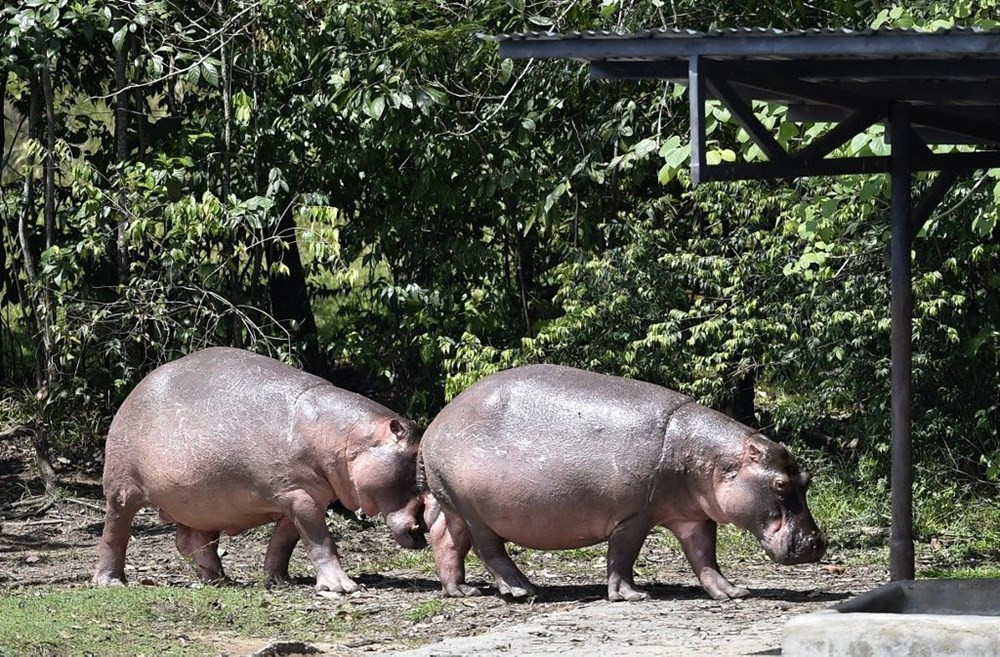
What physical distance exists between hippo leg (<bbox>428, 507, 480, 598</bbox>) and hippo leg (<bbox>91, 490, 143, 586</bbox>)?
188cm

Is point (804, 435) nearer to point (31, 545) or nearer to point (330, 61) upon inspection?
point (330, 61)

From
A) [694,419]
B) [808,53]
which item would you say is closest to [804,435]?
[694,419]

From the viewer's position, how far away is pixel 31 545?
1127 centimetres

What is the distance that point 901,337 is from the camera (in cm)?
713

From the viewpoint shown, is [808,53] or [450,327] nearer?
[808,53]

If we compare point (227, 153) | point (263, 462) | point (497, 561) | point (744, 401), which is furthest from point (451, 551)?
point (227, 153)

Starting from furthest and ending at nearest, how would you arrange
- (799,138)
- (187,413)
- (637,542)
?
(799,138) < (187,413) < (637,542)

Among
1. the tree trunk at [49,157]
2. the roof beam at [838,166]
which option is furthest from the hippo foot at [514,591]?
the tree trunk at [49,157]

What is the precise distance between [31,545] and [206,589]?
2723 mm

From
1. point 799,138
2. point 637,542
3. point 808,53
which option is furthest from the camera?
point 799,138

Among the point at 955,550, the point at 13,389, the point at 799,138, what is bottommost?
the point at 955,550

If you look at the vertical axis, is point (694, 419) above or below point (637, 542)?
above

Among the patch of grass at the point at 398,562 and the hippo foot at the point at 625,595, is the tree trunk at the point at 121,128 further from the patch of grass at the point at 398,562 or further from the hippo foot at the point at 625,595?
the hippo foot at the point at 625,595

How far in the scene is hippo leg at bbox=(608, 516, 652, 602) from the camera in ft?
28.3
